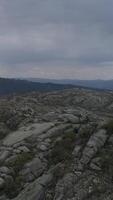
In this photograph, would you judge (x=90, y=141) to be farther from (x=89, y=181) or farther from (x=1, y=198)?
(x=1, y=198)

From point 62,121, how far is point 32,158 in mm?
6420

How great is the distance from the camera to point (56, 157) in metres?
22.6

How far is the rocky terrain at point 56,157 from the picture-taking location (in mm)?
19188

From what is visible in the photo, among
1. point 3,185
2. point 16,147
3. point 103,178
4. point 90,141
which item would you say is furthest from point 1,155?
point 103,178

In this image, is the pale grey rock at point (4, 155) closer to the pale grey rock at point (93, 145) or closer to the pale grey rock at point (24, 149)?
the pale grey rock at point (24, 149)

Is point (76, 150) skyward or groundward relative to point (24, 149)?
skyward

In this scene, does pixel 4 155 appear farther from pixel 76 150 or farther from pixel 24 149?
pixel 76 150

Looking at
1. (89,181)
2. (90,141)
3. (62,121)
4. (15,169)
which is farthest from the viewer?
(62,121)

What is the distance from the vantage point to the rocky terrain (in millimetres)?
19188

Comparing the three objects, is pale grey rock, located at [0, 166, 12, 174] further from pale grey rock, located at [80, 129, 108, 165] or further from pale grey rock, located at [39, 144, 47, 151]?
pale grey rock, located at [80, 129, 108, 165]

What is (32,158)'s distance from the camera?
2262 cm

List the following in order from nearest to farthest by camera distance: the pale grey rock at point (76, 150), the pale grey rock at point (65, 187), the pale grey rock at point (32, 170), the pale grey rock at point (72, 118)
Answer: the pale grey rock at point (65, 187) → the pale grey rock at point (32, 170) → the pale grey rock at point (76, 150) → the pale grey rock at point (72, 118)

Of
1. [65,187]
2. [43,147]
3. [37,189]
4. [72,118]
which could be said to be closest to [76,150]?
[43,147]

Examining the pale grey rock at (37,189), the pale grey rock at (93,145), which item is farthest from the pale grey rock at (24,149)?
the pale grey rock at (93,145)
